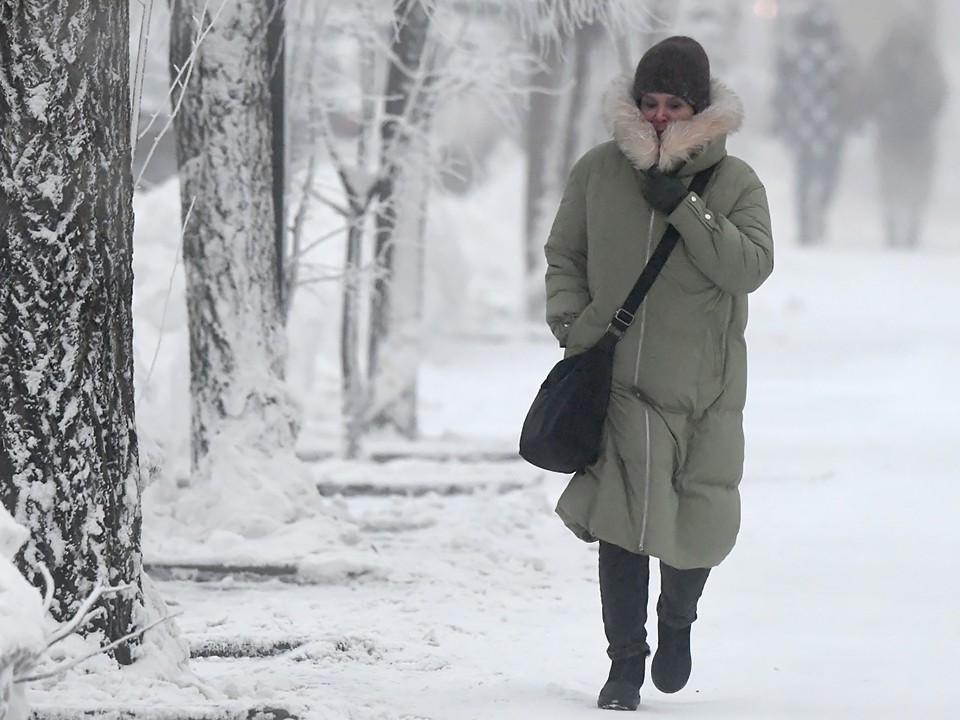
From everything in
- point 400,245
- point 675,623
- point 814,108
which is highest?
point 814,108

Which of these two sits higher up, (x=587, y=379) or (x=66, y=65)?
(x=66, y=65)

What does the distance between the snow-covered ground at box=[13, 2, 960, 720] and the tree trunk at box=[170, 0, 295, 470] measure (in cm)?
29

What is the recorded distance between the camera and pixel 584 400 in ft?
13.4

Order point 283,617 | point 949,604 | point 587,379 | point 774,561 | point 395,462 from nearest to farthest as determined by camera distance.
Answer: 1. point 587,379
2. point 283,617
3. point 949,604
4. point 774,561
5. point 395,462

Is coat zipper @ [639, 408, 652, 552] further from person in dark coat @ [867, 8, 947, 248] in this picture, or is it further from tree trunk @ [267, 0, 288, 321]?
person in dark coat @ [867, 8, 947, 248]

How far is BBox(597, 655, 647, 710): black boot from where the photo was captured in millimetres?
4152

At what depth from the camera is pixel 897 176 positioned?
92.1ft

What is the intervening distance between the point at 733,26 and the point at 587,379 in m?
30.8

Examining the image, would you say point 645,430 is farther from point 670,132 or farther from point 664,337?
point 670,132

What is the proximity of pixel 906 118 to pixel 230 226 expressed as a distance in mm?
23070

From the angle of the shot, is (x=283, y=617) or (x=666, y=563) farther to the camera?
(x=283, y=617)

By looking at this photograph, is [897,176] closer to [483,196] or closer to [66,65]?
[483,196]

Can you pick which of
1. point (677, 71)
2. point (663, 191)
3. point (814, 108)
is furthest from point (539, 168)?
point (663, 191)

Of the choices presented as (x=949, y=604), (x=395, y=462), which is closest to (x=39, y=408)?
(x=949, y=604)
